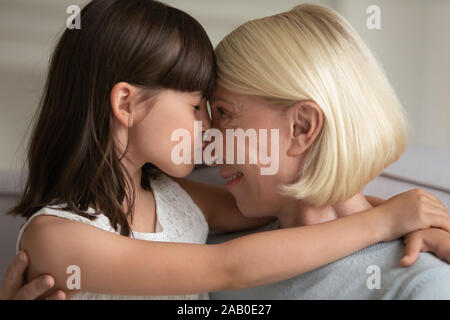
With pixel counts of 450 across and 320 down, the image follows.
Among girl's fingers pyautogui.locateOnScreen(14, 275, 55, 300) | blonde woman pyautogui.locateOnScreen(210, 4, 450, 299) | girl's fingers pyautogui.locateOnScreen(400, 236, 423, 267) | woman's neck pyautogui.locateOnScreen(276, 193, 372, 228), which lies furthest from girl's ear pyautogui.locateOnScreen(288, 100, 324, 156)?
girl's fingers pyautogui.locateOnScreen(14, 275, 55, 300)

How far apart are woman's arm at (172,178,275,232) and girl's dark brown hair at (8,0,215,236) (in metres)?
0.30

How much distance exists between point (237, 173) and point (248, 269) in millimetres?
324

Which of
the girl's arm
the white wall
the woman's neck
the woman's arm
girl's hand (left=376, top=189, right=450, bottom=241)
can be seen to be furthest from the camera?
the white wall

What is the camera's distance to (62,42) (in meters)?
1.14

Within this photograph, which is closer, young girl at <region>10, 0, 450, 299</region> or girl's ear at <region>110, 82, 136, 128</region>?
young girl at <region>10, 0, 450, 299</region>

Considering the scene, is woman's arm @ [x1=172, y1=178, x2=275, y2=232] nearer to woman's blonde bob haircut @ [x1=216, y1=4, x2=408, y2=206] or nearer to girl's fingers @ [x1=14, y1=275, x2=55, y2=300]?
Result: woman's blonde bob haircut @ [x1=216, y1=4, x2=408, y2=206]

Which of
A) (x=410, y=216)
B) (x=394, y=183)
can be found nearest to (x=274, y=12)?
(x=394, y=183)

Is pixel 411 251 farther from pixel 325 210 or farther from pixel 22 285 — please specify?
pixel 22 285

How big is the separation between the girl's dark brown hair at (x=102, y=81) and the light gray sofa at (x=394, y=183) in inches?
13.2

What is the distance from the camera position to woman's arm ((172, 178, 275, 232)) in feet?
4.55

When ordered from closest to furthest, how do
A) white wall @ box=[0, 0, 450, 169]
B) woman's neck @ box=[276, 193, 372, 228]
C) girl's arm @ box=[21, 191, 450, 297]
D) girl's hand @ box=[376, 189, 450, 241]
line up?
1. girl's arm @ box=[21, 191, 450, 297]
2. girl's hand @ box=[376, 189, 450, 241]
3. woman's neck @ box=[276, 193, 372, 228]
4. white wall @ box=[0, 0, 450, 169]

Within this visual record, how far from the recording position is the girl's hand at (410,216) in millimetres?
1062
